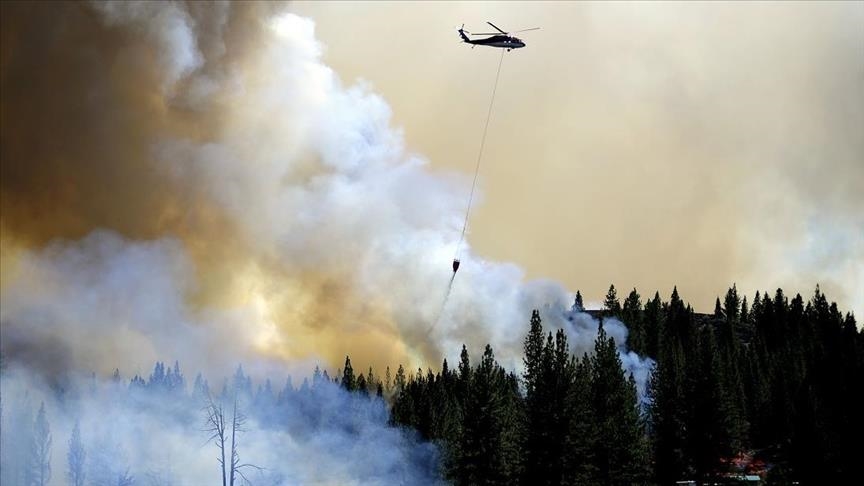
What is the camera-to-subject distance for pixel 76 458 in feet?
600

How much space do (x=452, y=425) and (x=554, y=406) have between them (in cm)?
5211

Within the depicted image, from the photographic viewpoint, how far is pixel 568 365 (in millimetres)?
Answer: 133625

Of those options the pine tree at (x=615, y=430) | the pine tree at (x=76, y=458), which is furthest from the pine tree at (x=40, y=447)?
the pine tree at (x=615, y=430)

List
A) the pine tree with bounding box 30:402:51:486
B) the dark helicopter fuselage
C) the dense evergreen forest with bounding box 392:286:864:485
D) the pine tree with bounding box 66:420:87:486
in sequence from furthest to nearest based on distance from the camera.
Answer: the pine tree with bounding box 66:420:87:486, the pine tree with bounding box 30:402:51:486, the dark helicopter fuselage, the dense evergreen forest with bounding box 392:286:864:485

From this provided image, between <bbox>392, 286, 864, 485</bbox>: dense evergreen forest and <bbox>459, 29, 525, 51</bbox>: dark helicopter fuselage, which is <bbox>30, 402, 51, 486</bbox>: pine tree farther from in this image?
<bbox>459, 29, 525, 51</bbox>: dark helicopter fuselage

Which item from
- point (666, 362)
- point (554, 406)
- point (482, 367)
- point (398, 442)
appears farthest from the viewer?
point (398, 442)

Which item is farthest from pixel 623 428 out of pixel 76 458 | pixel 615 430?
pixel 76 458

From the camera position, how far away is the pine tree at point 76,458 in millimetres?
182750

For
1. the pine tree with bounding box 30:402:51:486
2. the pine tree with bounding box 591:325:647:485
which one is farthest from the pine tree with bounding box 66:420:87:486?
the pine tree with bounding box 591:325:647:485

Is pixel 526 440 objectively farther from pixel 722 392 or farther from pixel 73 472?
pixel 73 472

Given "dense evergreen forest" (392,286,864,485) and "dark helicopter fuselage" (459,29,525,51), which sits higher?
"dark helicopter fuselage" (459,29,525,51)

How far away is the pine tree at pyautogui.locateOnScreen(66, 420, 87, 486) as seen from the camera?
18275 centimetres

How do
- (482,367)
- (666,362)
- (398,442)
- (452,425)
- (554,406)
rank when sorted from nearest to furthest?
(554,406)
(482,367)
(666,362)
(452,425)
(398,442)

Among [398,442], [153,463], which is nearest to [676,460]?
[398,442]
